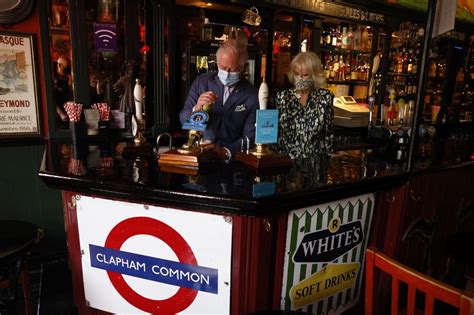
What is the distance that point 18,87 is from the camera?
273 centimetres

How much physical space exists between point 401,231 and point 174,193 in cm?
143

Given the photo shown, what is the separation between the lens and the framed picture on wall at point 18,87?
104 inches

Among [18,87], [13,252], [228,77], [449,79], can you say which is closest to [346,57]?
[449,79]

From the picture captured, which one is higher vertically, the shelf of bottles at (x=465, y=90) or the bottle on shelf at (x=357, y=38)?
the bottle on shelf at (x=357, y=38)

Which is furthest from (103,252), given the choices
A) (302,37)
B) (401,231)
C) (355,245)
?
(302,37)

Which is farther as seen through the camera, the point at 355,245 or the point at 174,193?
the point at 355,245

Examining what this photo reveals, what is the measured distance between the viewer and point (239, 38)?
13.0ft

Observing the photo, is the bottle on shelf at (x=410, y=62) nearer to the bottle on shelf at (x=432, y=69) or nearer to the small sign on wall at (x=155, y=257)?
the bottle on shelf at (x=432, y=69)

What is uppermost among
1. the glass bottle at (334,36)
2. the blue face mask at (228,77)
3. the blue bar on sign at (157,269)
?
the glass bottle at (334,36)

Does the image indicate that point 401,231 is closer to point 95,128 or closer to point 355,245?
point 355,245

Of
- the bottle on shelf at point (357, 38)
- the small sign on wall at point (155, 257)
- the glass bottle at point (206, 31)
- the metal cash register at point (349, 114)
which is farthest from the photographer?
the bottle on shelf at point (357, 38)

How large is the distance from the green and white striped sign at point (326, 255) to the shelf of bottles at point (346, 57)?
3.37 metres

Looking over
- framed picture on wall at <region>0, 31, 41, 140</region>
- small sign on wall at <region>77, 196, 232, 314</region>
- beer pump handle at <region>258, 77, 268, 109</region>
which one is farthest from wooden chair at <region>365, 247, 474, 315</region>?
framed picture on wall at <region>0, 31, 41, 140</region>

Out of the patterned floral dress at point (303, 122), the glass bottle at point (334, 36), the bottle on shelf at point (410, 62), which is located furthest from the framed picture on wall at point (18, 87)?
the bottle on shelf at point (410, 62)
